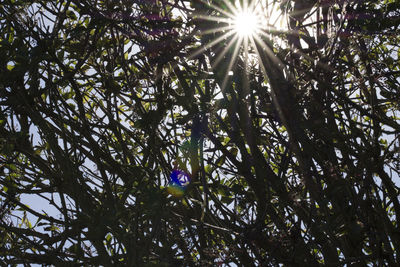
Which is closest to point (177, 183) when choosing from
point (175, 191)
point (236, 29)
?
point (175, 191)

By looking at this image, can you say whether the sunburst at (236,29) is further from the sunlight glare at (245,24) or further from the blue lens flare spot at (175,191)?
the blue lens flare spot at (175,191)

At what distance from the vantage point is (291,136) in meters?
2.25

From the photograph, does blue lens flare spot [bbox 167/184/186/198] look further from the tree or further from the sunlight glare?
the sunlight glare

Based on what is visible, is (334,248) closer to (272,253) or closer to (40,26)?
(272,253)

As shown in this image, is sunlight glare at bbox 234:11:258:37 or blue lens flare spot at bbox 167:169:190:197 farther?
sunlight glare at bbox 234:11:258:37

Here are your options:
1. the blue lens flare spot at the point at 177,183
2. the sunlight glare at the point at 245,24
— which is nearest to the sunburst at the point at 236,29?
the sunlight glare at the point at 245,24

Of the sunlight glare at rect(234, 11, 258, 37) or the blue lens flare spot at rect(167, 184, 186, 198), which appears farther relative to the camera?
the sunlight glare at rect(234, 11, 258, 37)

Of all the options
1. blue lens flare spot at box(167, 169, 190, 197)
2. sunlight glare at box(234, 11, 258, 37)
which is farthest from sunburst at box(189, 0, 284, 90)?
blue lens flare spot at box(167, 169, 190, 197)

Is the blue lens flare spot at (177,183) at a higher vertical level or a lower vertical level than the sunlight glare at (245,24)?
lower

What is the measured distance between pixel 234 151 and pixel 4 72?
1445 mm

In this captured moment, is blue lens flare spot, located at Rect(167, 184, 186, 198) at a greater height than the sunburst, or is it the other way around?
the sunburst

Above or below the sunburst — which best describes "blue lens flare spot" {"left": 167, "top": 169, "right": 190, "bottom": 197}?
below

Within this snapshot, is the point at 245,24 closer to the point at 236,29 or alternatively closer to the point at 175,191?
the point at 236,29

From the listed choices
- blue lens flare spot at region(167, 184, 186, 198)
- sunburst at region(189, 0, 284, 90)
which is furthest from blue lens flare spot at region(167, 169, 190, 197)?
sunburst at region(189, 0, 284, 90)
